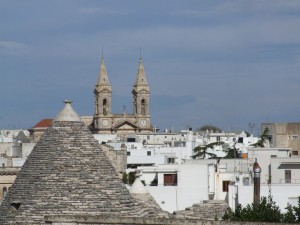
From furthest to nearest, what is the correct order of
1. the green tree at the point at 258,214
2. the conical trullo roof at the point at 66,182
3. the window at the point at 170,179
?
the window at the point at 170,179 → the green tree at the point at 258,214 → the conical trullo roof at the point at 66,182

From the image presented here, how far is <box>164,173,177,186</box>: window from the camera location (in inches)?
2250

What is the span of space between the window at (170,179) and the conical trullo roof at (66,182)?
35.6 m

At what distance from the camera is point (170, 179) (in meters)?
58.2

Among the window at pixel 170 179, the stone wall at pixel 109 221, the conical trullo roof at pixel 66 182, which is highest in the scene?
the window at pixel 170 179

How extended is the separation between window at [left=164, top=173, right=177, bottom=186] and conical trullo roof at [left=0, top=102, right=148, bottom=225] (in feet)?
117

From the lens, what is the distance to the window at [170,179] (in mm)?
57156

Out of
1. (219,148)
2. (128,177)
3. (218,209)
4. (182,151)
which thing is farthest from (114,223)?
(219,148)

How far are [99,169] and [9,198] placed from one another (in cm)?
164

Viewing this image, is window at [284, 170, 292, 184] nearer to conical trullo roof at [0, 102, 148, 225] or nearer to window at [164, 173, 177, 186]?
window at [164, 173, 177, 186]

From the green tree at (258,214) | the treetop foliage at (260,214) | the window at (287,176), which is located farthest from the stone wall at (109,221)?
the window at (287,176)

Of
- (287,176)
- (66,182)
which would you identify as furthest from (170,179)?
(66,182)

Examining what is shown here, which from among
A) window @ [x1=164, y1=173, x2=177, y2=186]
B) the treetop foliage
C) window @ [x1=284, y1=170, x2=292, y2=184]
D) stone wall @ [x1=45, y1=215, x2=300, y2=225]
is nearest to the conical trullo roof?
stone wall @ [x1=45, y1=215, x2=300, y2=225]

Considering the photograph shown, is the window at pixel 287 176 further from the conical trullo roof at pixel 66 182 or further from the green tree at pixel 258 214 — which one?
the conical trullo roof at pixel 66 182

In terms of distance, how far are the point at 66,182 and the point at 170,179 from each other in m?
38.2
